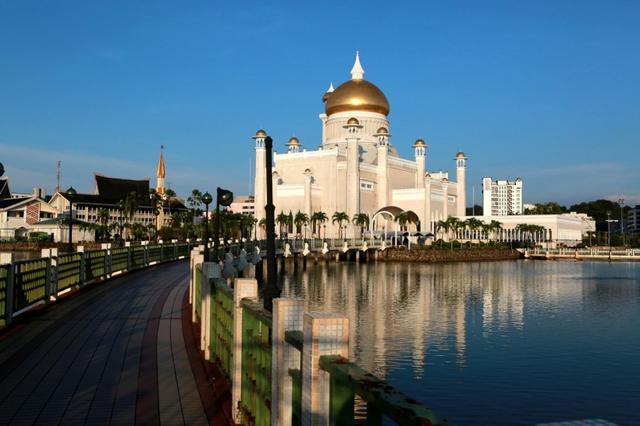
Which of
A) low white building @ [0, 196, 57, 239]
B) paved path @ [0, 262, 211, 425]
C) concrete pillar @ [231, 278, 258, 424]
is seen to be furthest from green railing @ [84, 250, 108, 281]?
low white building @ [0, 196, 57, 239]

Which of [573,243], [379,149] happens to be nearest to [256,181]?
[379,149]

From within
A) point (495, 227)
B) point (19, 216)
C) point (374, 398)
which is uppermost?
point (19, 216)

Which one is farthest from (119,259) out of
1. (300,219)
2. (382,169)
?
(382,169)

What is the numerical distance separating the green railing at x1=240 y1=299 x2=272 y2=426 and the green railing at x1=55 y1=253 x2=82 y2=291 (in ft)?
36.6

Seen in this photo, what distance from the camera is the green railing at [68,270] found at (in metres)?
16.3

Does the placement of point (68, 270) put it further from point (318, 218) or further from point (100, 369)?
point (318, 218)

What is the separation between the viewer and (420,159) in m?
87.6

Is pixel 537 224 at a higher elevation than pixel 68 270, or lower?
higher

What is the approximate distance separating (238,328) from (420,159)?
82.8 meters

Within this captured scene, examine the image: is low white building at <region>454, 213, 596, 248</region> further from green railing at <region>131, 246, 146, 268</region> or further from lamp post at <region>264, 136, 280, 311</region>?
lamp post at <region>264, 136, 280, 311</region>

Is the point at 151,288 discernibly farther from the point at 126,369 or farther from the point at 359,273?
the point at 359,273

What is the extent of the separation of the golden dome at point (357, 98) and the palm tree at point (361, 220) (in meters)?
15.4

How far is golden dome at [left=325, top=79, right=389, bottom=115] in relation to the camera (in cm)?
8262

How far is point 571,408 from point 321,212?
Answer: 64242mm
